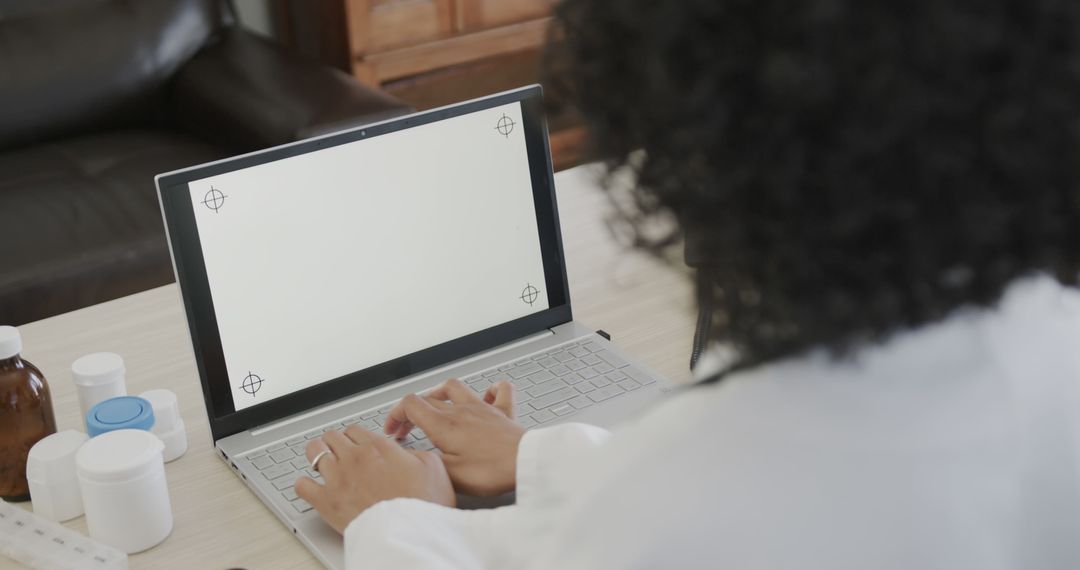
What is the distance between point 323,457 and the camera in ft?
3.24

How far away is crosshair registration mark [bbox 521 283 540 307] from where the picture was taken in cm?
125

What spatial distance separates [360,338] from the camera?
3.77ft

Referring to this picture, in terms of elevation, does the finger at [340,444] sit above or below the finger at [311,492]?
above

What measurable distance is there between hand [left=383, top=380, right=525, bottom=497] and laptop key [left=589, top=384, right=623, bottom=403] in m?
0.11

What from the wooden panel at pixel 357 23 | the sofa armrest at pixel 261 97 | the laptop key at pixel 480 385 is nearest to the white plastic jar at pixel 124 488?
the laptop key at pixel 480 385

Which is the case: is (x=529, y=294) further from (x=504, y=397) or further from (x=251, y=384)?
(x=251, y=384)

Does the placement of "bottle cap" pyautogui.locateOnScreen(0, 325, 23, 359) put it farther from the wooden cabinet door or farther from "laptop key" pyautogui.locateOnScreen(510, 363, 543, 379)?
the wooden cabinet door

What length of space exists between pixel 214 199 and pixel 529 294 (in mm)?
361

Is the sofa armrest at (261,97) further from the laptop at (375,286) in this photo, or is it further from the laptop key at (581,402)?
the laptop key at (581,402)

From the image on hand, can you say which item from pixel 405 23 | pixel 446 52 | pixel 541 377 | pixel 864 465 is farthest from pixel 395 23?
pixel 864 465

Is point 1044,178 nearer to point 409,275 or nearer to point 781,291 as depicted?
point 781,291

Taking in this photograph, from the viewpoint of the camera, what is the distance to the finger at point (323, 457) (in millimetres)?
971

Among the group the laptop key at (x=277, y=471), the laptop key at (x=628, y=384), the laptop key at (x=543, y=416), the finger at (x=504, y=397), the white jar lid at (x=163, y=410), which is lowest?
the laptop key at (x=628, y=384)

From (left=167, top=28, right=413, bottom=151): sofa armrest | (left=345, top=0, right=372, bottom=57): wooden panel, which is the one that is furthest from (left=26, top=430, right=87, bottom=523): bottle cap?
(left=345, top=0, right=372, bottom=57): wooden panel
